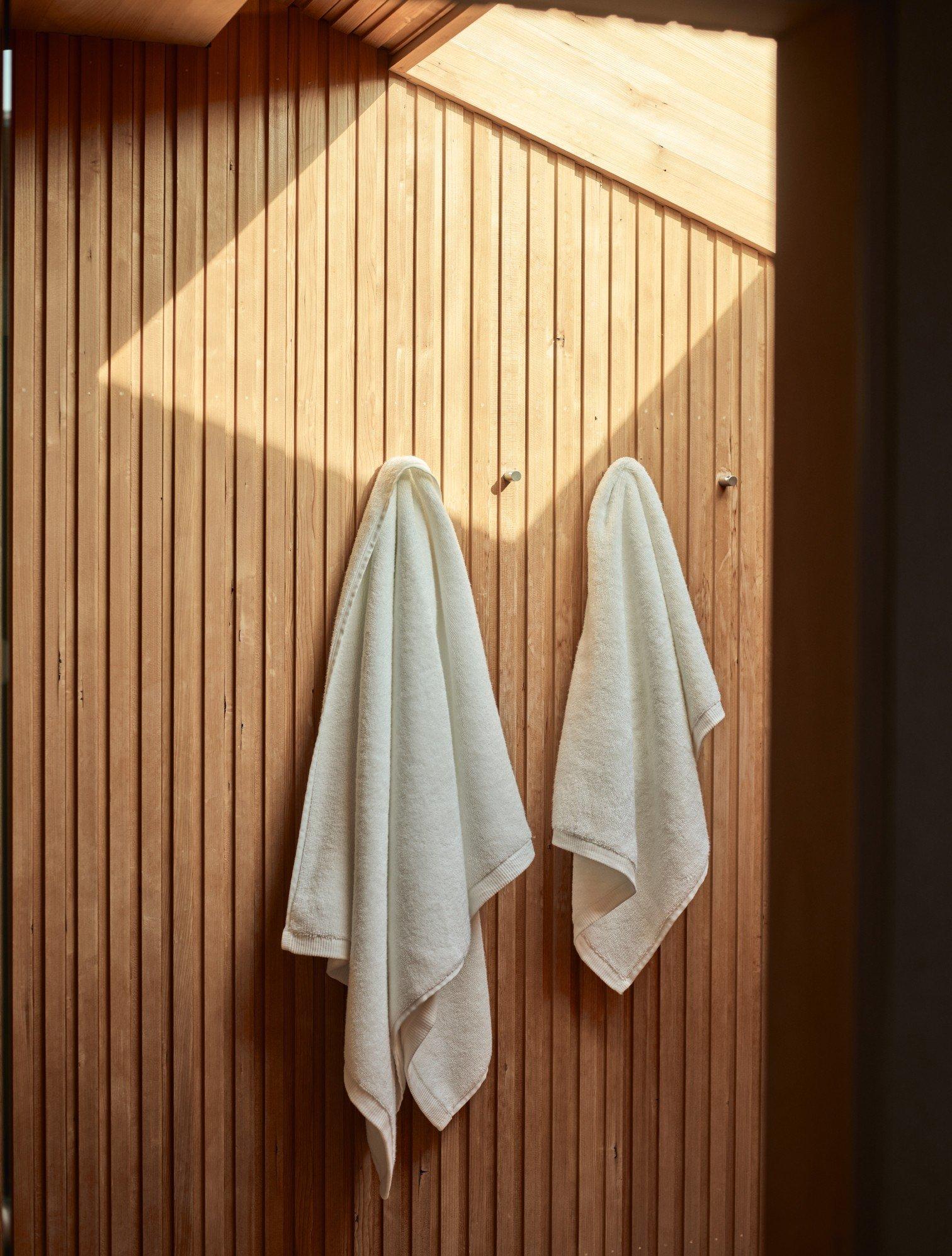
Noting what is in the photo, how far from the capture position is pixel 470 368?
4.37 feet

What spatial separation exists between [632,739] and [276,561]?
0.49m

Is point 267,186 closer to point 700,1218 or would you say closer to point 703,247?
point 703,247

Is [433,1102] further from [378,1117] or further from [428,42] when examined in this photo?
[428,42]

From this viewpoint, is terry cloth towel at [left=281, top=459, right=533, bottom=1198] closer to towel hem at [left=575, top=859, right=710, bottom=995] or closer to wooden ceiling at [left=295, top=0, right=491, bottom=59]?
towel hem at [left=575, top=859, right=710, bottom=995]

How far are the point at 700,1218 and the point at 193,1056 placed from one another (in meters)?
0.77

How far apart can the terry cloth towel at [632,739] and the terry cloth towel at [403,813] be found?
0.11m

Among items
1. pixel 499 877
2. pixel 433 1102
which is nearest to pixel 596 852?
pixel 499 877

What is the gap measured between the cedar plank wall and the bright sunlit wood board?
4 centimetres

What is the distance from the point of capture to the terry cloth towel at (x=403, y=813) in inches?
47.2

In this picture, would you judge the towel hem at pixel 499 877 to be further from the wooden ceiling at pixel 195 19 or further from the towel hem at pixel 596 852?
the wooden ceiling at pixel 195 19

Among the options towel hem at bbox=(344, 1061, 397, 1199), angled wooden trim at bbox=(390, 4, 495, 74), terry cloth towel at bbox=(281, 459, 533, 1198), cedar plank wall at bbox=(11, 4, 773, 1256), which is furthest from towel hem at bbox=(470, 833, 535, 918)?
angled wooden trim at bbox=(390, 4, 495, 74)

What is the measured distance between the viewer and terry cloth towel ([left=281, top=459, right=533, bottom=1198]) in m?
1.20

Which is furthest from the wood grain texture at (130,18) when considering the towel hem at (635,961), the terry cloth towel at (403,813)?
the towel hem at (635,961)

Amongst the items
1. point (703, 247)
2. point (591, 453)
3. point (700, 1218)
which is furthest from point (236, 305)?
point (700, 1218)
